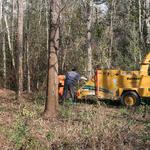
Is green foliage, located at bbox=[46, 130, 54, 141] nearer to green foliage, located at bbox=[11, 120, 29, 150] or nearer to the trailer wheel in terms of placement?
green foliage, located at bbox=[11, 120, 29, 150]

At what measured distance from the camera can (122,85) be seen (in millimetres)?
18188

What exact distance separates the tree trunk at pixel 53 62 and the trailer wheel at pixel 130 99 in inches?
194

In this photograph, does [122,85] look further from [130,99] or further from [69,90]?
[69,90]

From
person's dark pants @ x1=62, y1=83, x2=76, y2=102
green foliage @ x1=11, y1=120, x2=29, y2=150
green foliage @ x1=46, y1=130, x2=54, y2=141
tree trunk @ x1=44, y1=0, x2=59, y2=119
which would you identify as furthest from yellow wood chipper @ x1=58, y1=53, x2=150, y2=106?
green foliage @ x1=11, y1=120, x2=29, y2=150

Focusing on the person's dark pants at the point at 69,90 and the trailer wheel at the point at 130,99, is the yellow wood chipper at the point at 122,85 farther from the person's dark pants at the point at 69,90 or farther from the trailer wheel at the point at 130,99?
the person's dark pants at the point at 69,90

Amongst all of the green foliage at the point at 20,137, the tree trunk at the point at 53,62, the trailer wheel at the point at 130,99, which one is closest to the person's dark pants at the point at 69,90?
the trailer wheel at the point at 130,99

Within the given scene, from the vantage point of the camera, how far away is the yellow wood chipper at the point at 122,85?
700 inches

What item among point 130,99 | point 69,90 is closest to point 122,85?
point 130,99

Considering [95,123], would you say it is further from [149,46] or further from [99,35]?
[99,35]

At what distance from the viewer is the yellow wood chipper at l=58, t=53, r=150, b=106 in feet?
58.3

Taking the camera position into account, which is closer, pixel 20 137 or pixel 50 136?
pixel 20 137

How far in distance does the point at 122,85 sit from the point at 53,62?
531 cm

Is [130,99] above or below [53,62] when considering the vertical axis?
below

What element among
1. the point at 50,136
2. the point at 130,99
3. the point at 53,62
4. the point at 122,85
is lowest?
the point at 130,99
